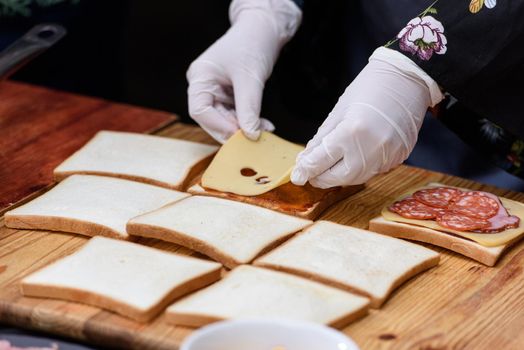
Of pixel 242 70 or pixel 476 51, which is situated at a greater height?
pixel 476 51

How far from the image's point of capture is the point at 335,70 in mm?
2801

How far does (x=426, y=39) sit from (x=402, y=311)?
69 cm

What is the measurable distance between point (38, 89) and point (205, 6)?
5.83 feet

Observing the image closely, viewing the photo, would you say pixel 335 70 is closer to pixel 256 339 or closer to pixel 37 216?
pixel 37 216

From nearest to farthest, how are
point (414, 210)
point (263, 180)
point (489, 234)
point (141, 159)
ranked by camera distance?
point (489, 234) < point (414, 210) < point (263, 180) < point (141, 159)

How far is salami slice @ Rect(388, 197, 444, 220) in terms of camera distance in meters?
2.00

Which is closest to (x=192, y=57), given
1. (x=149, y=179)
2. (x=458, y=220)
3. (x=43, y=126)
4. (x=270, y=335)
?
(x=43, y=126)

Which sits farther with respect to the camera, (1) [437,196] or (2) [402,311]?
Result: (1) [437,196]

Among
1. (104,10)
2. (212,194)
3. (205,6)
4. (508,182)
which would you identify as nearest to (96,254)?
(212,194)

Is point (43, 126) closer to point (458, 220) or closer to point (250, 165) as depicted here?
point (250, 165)

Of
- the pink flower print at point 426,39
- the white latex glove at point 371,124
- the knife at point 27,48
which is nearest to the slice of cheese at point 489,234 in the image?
the white latex glove at point 371,124

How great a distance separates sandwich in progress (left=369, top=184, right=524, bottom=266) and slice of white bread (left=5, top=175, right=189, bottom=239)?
1.85 ft

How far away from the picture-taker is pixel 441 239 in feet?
6.34

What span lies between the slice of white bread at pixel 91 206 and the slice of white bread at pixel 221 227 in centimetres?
7
